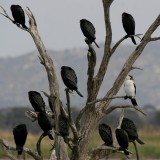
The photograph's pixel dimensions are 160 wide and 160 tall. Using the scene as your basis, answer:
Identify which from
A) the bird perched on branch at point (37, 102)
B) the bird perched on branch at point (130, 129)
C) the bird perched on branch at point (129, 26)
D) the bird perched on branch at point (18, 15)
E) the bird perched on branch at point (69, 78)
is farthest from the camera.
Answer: the bird perched on branch at point (18, 15)

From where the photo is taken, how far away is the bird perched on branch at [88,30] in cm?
629

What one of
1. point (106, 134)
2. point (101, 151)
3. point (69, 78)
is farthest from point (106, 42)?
point (101, 151)

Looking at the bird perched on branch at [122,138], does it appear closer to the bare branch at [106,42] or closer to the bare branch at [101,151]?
the bare branch at [101,151]

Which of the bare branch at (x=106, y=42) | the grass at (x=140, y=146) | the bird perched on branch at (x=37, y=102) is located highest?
the bare branch at (x=106, y=42)

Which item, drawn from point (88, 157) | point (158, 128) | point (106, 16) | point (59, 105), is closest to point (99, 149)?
point (88, 157)

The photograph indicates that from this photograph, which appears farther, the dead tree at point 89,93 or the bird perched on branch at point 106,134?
the bird perched on branch at point 106,134

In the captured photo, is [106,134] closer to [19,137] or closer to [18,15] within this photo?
[19,137]

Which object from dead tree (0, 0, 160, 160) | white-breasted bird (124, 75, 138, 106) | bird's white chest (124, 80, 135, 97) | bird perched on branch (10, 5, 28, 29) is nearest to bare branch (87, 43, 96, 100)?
dead tree (0, 0, 160, 160)

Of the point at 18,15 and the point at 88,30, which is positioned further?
the point at 18,15

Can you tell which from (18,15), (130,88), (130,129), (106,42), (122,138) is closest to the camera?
(122,138)

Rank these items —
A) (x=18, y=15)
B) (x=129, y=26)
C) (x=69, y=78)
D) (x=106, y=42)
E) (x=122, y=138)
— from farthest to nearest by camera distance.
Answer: (x=18, y=15)
(x=129, y=26)
(x=106, y=42)
(x=122, y=138)
(x=69, y=78)

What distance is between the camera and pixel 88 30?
20.7ft

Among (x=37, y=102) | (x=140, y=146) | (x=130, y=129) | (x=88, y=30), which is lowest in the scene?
(x=140, y=146)

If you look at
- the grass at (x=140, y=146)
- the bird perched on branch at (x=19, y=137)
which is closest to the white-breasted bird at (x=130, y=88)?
the bird perched on branch at (x=19, y=137)
